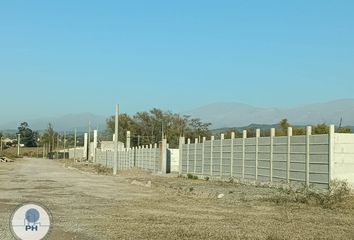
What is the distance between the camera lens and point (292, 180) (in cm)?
2739

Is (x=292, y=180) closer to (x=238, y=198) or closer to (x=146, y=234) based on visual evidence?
(x=238, y=198)

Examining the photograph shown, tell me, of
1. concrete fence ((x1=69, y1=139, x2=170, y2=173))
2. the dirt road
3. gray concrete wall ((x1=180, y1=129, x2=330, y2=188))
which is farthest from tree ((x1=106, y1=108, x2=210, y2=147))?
the dirt road

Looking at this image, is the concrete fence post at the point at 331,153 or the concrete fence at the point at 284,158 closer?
the concrete fence post at the point at 331,153

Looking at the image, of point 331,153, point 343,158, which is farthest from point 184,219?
point 343,158

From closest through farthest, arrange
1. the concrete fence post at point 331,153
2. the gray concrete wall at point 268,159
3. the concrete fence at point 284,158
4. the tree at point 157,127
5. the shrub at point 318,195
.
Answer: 1. the shrub at point 318,195
2. the concrete fence post at point 331,153
3. the concrete fence at point 284,158
4. the gray concrete wall at point 268,159
5. the tree at point 157,127

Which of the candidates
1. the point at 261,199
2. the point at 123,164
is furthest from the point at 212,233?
the point at 123,164

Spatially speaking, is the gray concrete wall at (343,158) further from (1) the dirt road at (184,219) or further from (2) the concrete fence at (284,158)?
(1) the dirt road at (184,219)

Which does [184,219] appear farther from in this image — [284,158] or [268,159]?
[268,159]

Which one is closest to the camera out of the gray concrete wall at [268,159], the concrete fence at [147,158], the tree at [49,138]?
the gray concrete wall at [268,159]

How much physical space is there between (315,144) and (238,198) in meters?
4.57

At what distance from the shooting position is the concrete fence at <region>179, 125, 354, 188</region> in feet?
79.9

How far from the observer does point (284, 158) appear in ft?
93.0

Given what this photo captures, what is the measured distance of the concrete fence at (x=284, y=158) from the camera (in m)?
24.4

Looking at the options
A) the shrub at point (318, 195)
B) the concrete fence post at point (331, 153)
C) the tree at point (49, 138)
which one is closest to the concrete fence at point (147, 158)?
the shrub at point (318, 195)
